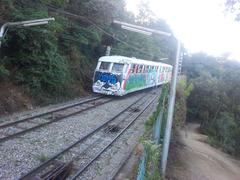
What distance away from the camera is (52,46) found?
17.7m

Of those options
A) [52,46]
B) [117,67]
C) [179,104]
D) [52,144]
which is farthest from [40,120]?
[117,67]

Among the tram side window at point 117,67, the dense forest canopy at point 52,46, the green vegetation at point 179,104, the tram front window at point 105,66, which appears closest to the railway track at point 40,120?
the dense forest canopy at point 52,46

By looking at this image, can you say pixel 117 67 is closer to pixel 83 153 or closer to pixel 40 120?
pixel 40 120

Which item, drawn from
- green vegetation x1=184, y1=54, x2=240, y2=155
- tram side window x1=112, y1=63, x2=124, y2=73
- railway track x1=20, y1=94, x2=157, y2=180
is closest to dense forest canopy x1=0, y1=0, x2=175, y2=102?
tram side window x1=112, y1=63, x2=124, y2=73

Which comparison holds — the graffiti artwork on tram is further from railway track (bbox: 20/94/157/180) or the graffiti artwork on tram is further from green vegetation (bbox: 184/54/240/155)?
green vegetation (bbox: 184/54/240/155)

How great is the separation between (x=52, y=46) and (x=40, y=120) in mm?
5782

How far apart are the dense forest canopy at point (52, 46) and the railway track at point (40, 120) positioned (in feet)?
5.87

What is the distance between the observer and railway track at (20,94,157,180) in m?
8.07

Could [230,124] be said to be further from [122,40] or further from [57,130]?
[57,130]

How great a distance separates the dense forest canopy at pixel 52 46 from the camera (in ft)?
51.4

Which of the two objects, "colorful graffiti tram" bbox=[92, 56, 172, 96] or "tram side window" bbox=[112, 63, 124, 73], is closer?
"colorful graffiti tram" bbox=[92, 56, 172, 96]

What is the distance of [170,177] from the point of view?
981 centimetres

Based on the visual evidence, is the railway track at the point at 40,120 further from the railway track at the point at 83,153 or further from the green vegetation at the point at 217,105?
the green vegetation at the point at 217,105

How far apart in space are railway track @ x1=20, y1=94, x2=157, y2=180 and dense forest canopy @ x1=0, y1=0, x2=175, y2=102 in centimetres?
407
